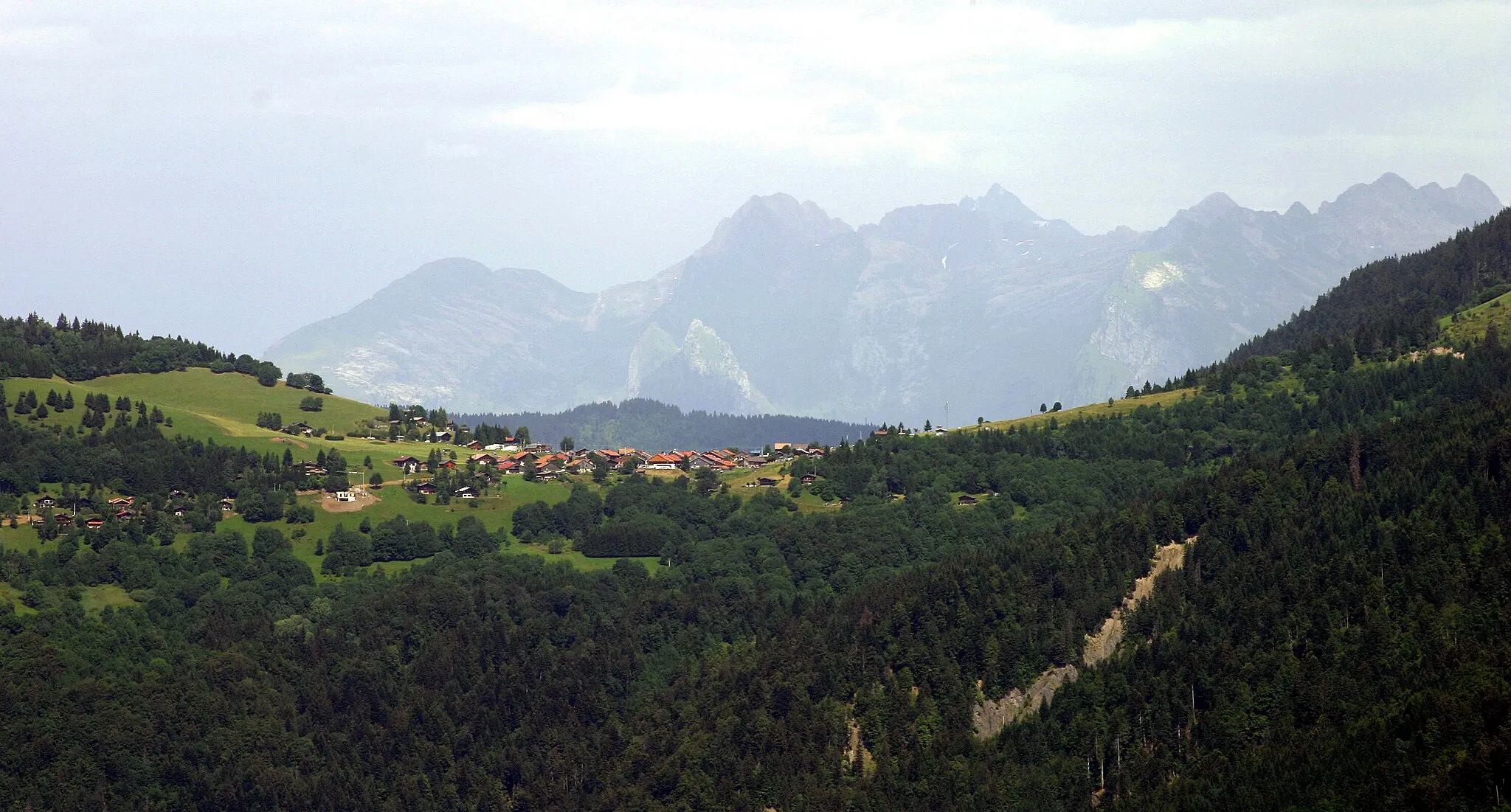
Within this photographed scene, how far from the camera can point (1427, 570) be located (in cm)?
18175

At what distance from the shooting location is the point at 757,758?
197 metres

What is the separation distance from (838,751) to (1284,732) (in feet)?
156

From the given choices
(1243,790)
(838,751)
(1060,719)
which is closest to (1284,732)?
(1243,790)

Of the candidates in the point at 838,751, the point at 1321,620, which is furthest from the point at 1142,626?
the point at 838,751

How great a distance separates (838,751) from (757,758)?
29.3 ft

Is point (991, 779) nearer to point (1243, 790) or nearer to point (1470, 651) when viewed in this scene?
point (1243, 790)

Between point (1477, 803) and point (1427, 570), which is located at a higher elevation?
point (1427, 570)

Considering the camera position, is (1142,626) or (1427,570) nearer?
(1427,570)

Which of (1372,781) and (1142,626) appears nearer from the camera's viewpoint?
(1372,781)

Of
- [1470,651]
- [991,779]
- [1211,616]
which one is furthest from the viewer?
[1211,616]

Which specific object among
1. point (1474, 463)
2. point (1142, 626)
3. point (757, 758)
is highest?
point (1474, 463)

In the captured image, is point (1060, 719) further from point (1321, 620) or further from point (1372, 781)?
point (1372, 781)

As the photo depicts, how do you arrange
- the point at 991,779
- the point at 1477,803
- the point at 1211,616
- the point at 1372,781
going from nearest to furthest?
the point at 1477,803, the point at 1372,781, the point at 991,779, the point at 1211,616

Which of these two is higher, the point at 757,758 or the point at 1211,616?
the point at 1211,616
